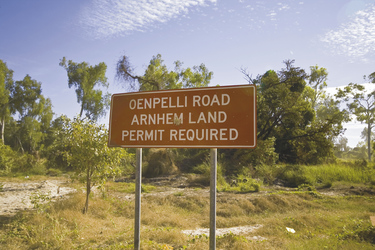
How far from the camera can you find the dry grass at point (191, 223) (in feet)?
15.1

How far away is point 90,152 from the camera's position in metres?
6.62

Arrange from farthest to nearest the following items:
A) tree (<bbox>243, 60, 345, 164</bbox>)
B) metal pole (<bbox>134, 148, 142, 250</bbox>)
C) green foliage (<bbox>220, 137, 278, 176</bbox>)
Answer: tree (<bbox>243, 60, 345, 164</bbox>)
green foliage (<bbox>220, 137, 278, 176</bbox>)
metal pole (<bbox>134, 148, 142, 250</bbox>)

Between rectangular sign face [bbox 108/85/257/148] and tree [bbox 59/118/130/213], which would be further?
tree [bbox 59/118/130/213]

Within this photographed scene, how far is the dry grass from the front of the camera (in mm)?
4602

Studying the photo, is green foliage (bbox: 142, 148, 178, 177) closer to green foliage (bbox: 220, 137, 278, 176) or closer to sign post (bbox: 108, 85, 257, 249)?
green foliage (bbox: 220, 137, 278, 176)

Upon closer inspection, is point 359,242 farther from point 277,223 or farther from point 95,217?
point 95,217

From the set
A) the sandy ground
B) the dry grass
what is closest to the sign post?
the dry grass

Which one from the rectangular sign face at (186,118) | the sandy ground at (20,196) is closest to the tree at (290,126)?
the sandy ground at (20,196)

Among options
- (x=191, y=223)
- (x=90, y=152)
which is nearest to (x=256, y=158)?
(x=191, y=223)

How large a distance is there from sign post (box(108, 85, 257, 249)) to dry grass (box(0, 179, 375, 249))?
5.47 feet

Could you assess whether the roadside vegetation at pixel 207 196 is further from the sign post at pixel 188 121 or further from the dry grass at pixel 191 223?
the sign post at pixel 188 121

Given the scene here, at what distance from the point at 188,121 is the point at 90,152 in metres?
3.98

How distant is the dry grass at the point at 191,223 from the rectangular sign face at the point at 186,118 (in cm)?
182

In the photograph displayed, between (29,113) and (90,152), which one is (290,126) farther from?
(29,113)
